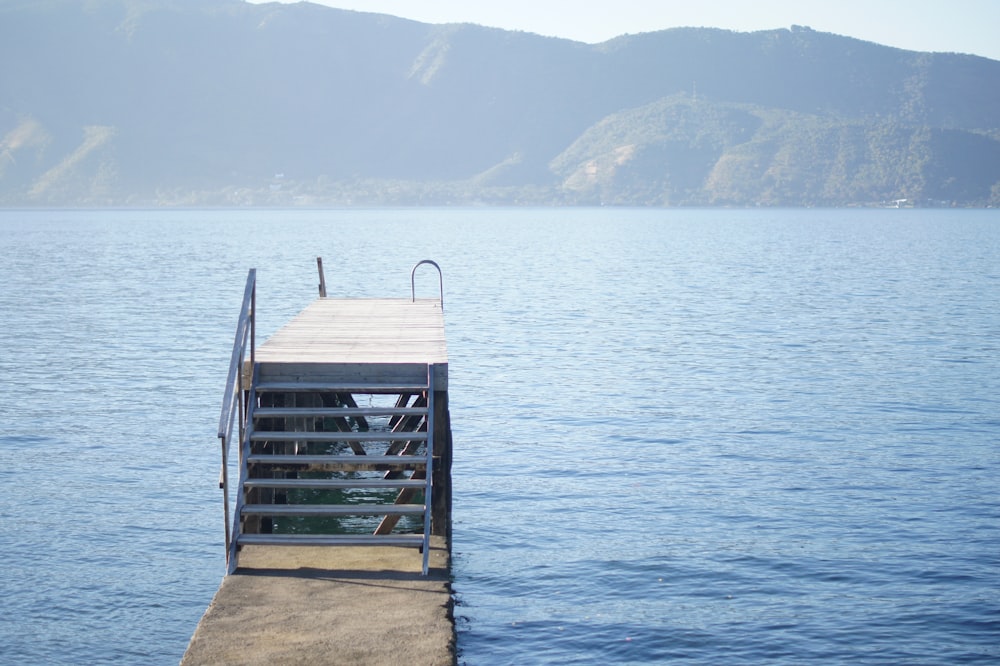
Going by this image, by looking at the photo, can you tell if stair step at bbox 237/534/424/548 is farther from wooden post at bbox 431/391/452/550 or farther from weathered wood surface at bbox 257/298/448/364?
weathered wood surface at bbox 257/298/448/364

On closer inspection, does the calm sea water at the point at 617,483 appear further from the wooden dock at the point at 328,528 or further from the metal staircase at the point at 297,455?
the metal staircase at the point at 297,455

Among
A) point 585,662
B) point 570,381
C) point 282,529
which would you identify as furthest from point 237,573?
point 570,381

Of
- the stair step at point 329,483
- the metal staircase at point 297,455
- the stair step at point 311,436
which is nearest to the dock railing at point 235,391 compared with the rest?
the metal staircase at point 297,455

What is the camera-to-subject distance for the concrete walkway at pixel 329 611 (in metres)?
8.97

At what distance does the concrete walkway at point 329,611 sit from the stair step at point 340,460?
0.86 meters

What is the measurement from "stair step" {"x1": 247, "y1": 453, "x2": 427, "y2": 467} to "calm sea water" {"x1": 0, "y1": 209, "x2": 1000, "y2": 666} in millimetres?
1853

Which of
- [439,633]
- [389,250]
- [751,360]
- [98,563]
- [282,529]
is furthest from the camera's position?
[389,250]

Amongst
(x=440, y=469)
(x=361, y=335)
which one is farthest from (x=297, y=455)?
(x=361, y=335)

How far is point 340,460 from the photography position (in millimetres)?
11695

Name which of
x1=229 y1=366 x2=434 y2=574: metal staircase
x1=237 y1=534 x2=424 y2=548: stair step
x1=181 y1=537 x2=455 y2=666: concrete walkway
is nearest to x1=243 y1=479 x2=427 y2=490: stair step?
x1=229 y1=366 x2=434 y2=574: metal staircase

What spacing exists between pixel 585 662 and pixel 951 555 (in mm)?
5696

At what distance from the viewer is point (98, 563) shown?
13734mm

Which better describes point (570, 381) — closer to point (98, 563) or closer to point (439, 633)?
point (98, 563)

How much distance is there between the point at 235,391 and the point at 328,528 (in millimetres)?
4189
